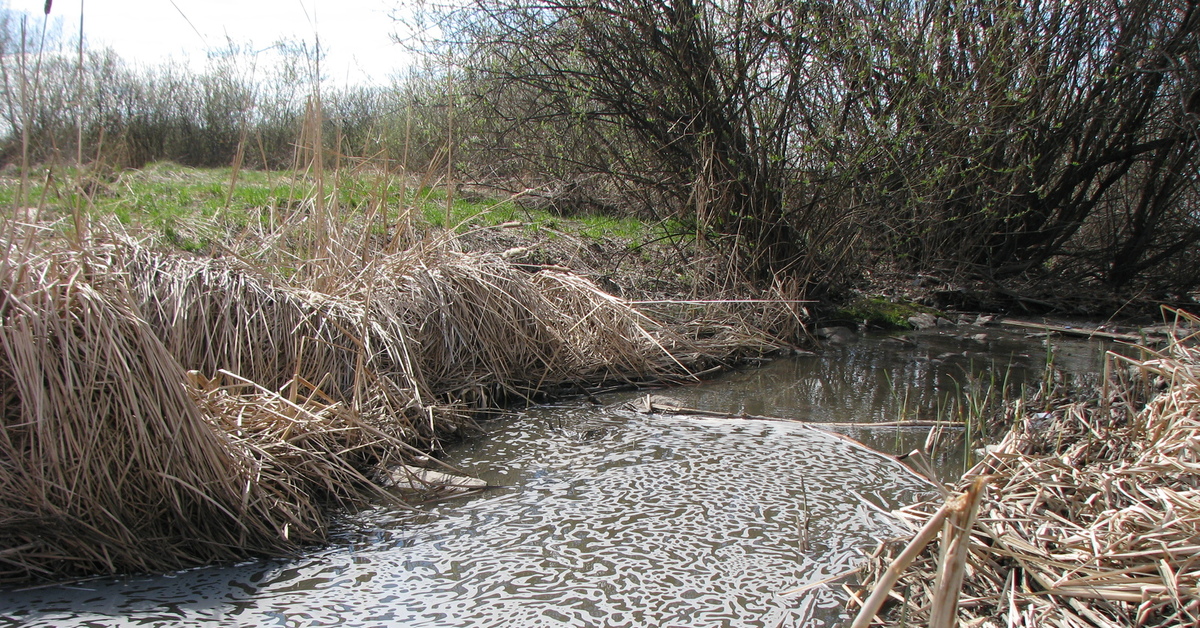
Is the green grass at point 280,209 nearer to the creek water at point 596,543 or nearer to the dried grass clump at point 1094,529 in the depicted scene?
the creek water at point 596,543

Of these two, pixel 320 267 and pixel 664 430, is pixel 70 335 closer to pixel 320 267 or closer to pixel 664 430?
pixel 320 267

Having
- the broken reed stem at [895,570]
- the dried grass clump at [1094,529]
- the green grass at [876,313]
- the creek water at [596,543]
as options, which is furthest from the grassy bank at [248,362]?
the broken reed stem at [895,570]

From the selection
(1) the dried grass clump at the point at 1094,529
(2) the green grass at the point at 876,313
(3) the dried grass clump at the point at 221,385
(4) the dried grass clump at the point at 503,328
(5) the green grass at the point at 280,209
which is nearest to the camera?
(1) the dried grass clump at the point at 1094,529

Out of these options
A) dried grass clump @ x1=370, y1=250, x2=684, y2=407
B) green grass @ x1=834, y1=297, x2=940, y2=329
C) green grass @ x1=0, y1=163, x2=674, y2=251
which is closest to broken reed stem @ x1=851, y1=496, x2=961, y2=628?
dried grass clump @ x1=370, y1=250, x2=684, y2=407

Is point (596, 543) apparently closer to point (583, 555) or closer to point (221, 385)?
point (583, 555)

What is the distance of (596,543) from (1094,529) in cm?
142

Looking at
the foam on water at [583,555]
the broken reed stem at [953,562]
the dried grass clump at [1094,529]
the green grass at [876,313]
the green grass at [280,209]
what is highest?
the green grass at [280,209]

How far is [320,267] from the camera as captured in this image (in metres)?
3.93

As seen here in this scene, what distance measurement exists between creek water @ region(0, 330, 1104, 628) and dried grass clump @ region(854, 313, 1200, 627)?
37 cm

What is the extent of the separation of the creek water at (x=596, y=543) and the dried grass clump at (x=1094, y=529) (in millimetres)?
367

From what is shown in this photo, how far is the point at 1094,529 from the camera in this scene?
6.78 ft

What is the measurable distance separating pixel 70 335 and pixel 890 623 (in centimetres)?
241

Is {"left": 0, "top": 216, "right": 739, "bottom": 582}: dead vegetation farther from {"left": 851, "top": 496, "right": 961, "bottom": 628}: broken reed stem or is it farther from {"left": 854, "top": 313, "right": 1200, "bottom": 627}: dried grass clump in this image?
{"left": 851, "top": 496, "right": 961, "bottom": 628}: broken reed stem

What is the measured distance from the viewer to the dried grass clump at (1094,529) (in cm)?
183
